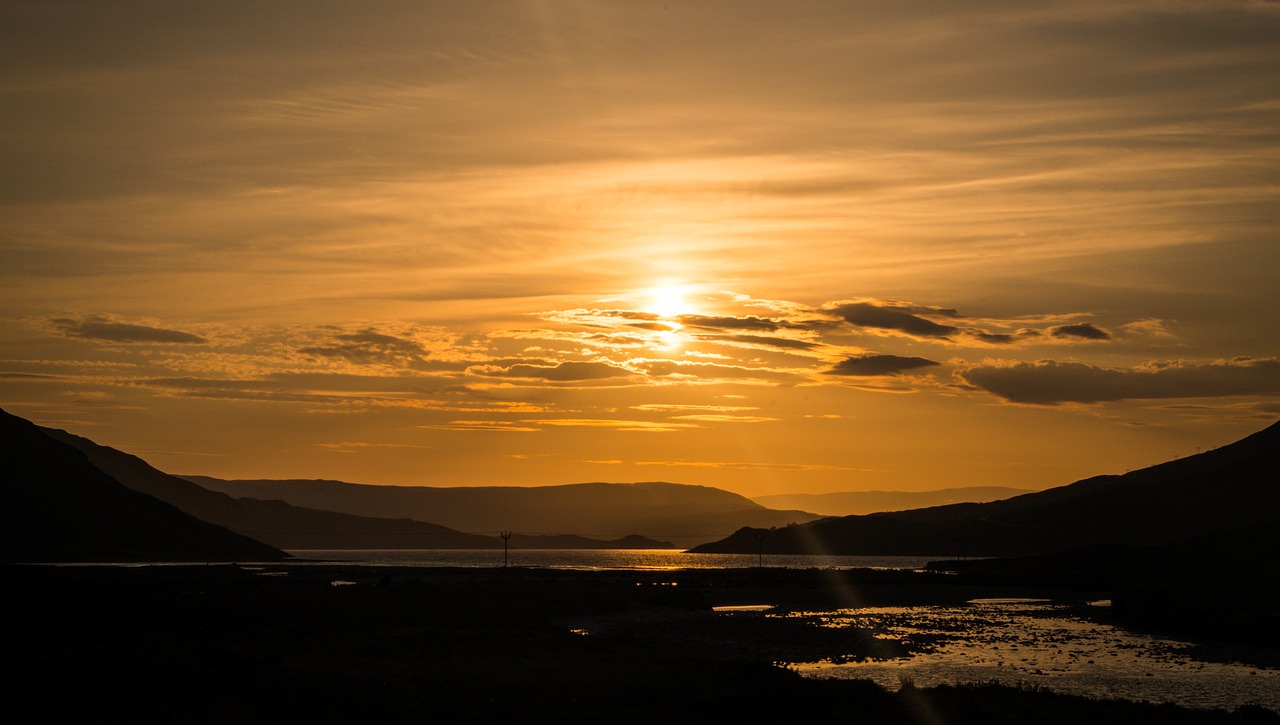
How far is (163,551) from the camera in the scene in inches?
7800

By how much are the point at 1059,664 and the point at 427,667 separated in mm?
33030

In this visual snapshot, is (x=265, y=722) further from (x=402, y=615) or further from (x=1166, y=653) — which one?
(x=1166, y=653)

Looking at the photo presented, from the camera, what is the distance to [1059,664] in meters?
56.1

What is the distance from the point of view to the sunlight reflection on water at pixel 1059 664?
47281 mm

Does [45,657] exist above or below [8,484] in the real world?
below

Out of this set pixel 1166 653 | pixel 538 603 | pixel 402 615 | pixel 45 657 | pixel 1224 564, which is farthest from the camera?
pixel 1224 564

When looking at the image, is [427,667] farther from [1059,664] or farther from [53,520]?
[53,520]

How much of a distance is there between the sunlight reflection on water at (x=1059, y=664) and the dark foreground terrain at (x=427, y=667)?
496 cm

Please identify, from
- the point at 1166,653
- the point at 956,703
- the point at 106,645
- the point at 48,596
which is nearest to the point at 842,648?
the point at 1166,653

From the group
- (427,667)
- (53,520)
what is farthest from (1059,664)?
(53,520)

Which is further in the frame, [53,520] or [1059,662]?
[53,520]

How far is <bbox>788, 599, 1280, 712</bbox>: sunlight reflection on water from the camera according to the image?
47.3m

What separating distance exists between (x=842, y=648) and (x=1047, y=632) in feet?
66.1

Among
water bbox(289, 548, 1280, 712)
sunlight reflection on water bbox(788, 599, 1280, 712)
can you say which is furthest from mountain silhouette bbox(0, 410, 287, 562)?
sunlight reflection on water bbox(788, 599, 1280, 712)
